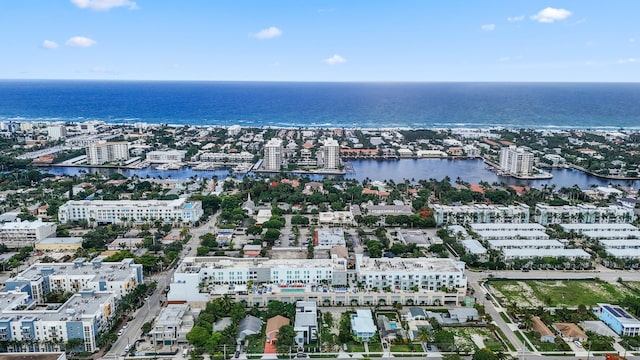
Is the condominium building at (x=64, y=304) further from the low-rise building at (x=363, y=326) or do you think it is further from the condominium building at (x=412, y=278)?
the condominium building at (x=412, y=278)

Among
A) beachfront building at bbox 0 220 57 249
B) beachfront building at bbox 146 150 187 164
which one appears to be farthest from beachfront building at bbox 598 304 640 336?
beachfront building at bbox 146 150 187 164

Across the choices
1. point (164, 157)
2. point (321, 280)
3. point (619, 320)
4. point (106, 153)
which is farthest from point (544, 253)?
point (106, 153)

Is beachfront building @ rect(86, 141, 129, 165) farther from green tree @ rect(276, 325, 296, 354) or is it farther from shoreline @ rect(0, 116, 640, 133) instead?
green tree @ rect(276, 325, 296, 354)

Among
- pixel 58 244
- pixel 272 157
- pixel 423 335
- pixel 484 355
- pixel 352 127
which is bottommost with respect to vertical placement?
pixel 423 335

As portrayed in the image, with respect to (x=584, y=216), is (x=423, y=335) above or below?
below

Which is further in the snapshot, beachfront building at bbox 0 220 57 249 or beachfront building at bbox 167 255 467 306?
beachfront building at bbox 0 220 57 249

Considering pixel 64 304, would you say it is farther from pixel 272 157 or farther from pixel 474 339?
pixel 272 157
